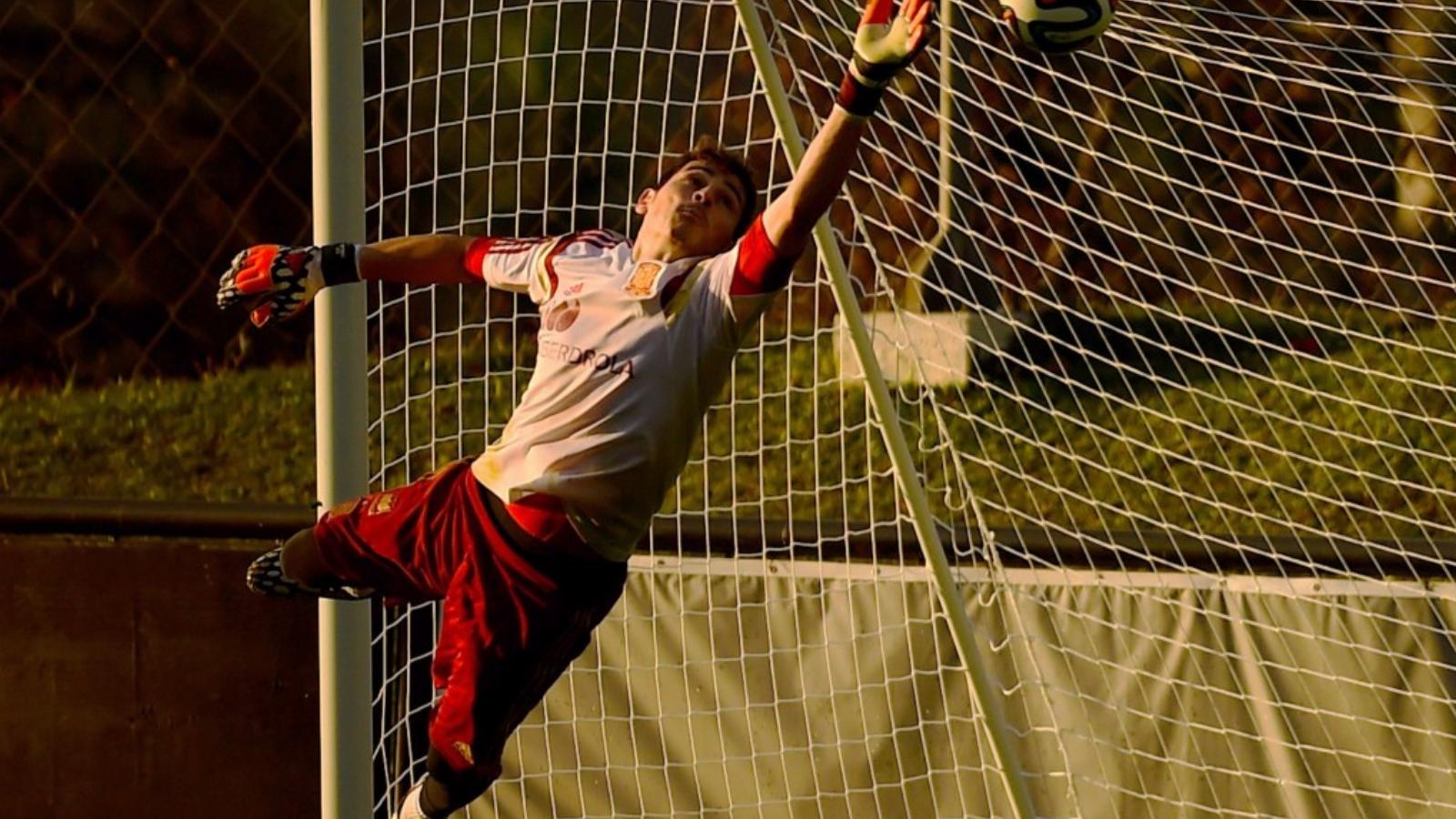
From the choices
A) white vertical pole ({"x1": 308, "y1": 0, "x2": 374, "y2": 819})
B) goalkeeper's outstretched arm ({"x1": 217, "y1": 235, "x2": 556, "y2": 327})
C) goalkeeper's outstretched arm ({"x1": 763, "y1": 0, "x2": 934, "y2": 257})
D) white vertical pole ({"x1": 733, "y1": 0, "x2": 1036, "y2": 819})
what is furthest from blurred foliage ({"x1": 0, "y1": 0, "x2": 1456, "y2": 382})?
goalkeeper's outstretched arm ({"x1": 763, "y1": 0, "x2": 934, "y2": 257})

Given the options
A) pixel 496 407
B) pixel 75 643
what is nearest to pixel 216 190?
pixel 496 407

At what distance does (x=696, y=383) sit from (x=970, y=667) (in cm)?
79

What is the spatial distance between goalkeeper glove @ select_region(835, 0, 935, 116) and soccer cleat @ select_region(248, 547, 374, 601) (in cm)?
109

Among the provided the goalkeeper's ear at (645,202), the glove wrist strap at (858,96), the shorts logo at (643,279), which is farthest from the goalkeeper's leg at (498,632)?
the glove wrist strap at (858,96)

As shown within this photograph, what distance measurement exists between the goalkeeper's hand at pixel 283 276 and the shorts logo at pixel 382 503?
283 millimetres

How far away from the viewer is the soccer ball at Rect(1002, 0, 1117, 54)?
8.27 ft

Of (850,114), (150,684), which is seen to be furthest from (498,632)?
(150,684)

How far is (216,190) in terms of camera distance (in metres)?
5.43

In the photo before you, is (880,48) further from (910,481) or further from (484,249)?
(910,481)

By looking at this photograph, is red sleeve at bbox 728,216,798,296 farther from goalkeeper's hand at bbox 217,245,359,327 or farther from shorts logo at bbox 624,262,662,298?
goalkeeper's hand at bbox 217,245,359,327

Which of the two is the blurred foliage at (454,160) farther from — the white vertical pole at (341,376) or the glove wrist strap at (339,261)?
the glove wrist strap at (339,261)

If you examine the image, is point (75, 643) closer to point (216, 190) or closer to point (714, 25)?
point (216, 190)

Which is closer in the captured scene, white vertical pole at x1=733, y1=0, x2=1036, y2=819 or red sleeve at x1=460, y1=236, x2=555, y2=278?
red sleeve at x1=460, y1=236, x2=555, y2=278

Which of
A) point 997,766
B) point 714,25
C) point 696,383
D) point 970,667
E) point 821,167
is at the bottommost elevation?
point 997,766
